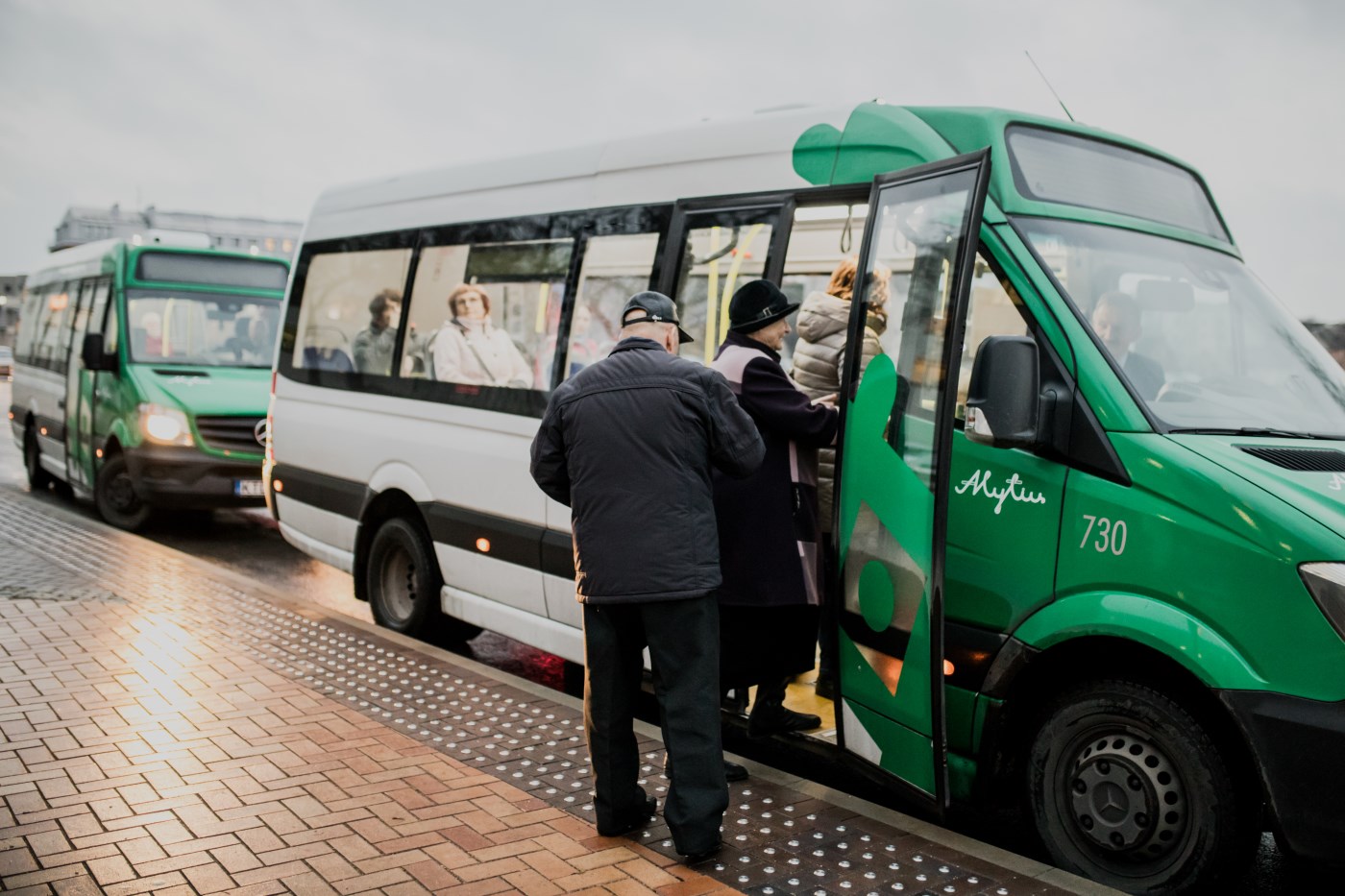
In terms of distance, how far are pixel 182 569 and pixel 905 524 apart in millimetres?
6625

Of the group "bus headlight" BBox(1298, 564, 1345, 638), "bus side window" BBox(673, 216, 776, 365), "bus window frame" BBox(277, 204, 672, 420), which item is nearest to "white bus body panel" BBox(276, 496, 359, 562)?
"bus window frame" BBox(277, 204, 672, 420)

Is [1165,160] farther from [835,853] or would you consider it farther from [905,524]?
[835,853]

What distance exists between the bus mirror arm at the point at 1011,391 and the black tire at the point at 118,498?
10225 millimetres

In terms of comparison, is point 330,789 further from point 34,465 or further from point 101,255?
point 34,465

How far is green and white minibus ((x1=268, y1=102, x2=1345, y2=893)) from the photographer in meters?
3.75

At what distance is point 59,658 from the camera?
21.5ft

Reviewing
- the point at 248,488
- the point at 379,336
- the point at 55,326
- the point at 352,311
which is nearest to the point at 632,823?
the point at 379,336

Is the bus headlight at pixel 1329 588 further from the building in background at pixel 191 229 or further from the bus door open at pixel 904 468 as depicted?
the building in background at pixel 191 229

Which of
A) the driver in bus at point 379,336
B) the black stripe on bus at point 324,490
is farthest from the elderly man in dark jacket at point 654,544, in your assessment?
the black stripe on bus at point 324,490

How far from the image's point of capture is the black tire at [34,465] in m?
15.4

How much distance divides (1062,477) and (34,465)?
1459cm

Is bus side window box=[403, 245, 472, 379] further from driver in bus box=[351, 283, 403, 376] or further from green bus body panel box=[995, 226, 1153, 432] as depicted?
green bus body panel box=[995, 226, 1153, 432]

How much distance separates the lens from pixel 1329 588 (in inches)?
141

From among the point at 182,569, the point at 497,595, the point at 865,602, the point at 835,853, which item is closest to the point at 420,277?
the point at 497,595
